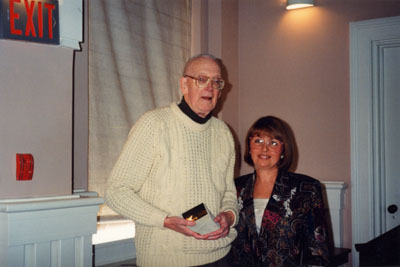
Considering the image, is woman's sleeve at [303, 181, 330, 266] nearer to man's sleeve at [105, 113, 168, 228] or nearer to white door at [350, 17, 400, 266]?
man's sleeve at [105, 113, 168, 228]

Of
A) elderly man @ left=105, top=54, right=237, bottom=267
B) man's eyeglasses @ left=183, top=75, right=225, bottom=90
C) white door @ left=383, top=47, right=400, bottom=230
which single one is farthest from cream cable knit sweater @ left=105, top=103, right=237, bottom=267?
white door @ left=383, top=47, right=400, bottom=230

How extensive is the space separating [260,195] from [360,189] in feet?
4.49

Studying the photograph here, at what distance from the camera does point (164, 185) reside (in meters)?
2.18

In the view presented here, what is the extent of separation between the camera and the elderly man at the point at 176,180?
2119 mm

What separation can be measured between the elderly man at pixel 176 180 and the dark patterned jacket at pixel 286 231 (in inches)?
8.8

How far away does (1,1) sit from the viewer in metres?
2.03

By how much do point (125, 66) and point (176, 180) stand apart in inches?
55.0

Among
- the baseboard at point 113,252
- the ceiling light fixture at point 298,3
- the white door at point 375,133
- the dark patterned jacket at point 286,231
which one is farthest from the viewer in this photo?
the ceiling light fixture at point 298,3

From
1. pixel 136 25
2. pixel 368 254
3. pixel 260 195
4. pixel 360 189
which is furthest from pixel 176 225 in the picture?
pixel 360 189

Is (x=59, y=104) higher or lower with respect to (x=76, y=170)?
higher

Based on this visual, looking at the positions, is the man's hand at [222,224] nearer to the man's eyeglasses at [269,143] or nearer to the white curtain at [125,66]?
the man's eyeglasses at [269,143]

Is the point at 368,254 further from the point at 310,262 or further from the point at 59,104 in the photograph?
the point at 59,104

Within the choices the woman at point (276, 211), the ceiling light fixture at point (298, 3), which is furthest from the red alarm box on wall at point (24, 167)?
the ceiling light fixture at point (298, 3)

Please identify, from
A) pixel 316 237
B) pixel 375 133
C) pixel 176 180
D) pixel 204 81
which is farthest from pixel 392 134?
pixel 176 180
